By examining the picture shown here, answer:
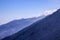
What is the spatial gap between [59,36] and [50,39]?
6663 millimetres

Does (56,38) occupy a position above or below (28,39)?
below

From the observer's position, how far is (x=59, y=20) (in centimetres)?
14412

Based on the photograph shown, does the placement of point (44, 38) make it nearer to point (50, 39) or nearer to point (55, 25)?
point (50, 39)

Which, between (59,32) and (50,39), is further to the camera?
(59,32)

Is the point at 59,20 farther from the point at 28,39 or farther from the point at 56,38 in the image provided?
the point at 56,38

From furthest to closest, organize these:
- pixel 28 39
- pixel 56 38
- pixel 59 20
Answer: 1. pixel 59 20
2. pixel 28 39
3. pixel 56 38

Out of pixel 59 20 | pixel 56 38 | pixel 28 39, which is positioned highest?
pixel 59 20

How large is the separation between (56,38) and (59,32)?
1119 centimetres

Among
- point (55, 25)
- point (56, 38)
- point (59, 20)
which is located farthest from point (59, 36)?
point (59, 20)

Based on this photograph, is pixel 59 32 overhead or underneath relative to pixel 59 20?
underneath

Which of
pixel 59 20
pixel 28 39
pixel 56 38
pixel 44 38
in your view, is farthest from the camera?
pixel 59 20

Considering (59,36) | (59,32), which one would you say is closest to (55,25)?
(59,32)

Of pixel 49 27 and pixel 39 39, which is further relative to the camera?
pixel 49 27

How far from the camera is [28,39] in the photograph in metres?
134
